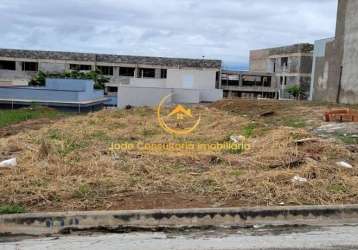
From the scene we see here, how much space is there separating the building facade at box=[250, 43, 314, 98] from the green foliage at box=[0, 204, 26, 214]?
227 feet

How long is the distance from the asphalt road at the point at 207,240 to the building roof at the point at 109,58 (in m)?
64.7

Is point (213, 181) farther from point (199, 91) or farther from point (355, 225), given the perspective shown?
point (199, 91)

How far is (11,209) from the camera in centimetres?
519

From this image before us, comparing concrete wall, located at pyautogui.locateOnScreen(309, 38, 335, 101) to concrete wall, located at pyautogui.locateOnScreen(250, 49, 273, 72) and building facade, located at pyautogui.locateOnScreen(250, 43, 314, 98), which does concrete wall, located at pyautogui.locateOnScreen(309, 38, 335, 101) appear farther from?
concrete wall, located at pyautogui.locateOnScreen(250, 49, 273, 72)

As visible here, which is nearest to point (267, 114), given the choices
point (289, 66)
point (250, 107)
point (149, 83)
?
point (250, 107)

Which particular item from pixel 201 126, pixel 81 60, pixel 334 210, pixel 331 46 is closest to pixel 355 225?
pixel 334 210

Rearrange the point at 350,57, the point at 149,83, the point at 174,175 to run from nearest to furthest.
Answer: the point at 174,175
the point at 350,57
the point at 149,83

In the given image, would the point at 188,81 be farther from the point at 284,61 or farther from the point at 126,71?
the point at 284,61

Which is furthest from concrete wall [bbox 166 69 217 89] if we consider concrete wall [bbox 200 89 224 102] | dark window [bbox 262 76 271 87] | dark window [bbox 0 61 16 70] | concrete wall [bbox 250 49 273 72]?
concrete wall [bbox 250 49 273 72]

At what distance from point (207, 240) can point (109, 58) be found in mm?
67852

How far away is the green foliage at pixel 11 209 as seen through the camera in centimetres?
513

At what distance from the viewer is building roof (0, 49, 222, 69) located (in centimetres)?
6900

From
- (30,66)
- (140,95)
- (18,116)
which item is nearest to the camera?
(18,116)

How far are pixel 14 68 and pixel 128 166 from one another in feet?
222
